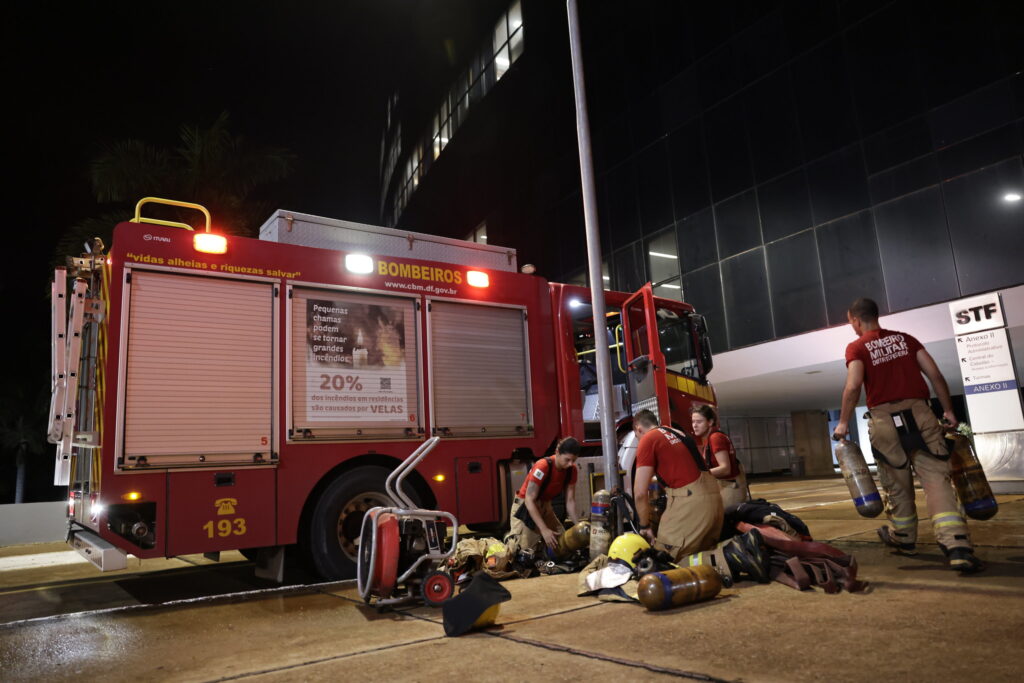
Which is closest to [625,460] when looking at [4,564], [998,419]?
[998,419]

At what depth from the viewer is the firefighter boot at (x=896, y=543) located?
17.4ft

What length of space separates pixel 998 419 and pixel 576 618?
10.7 m

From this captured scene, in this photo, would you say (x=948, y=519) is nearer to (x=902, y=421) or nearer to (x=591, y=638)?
(x=902, y=421)

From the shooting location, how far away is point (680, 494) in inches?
204

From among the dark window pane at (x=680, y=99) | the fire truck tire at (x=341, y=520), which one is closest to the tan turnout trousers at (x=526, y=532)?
the fire truck tire at (x=341, y=520)

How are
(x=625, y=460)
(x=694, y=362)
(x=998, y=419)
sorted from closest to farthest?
(x=625, y=460)
(x=694, y=362)
(x=998, y=419)

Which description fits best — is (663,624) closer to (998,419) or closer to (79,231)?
(998,419)

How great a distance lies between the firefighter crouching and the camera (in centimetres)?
627

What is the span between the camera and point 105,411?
18.3 feet

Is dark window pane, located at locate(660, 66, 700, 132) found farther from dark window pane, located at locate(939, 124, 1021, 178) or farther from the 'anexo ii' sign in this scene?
the 'anexo ii' sign

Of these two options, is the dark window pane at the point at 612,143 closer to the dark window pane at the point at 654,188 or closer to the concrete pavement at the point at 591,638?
the dark window pane at the point at 654,188

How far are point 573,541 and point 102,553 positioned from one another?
387 cm

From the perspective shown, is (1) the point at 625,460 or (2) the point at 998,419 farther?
(2) the point at 998,419

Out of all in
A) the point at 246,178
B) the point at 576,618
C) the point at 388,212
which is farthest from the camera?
the point at 388,212
